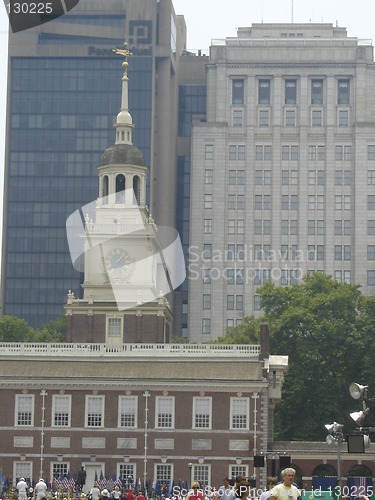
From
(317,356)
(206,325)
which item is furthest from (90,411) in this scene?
(206,325)

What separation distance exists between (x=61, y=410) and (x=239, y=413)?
36.6 ft

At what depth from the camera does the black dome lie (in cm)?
10394

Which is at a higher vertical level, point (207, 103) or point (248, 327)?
point (207, 103)

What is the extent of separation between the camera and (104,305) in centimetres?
10062

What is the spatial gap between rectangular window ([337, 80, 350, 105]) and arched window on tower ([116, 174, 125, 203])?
9211 cm

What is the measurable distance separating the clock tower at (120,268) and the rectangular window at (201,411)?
764 centimetres

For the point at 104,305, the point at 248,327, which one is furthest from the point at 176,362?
the point at 248,327

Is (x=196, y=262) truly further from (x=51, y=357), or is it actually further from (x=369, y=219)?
(x=51, y=357)

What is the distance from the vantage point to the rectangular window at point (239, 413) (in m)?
93.4

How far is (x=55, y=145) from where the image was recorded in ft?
619

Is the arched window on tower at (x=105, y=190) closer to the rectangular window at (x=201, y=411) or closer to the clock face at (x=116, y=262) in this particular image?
the clock face at (x=116, y=262)

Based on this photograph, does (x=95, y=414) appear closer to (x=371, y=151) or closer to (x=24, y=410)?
(x=24, y=410)

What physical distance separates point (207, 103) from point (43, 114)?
68.7 ft

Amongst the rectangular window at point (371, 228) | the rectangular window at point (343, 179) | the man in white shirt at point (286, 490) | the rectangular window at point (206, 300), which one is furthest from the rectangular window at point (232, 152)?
the man in white shirt at point (286, 490)
